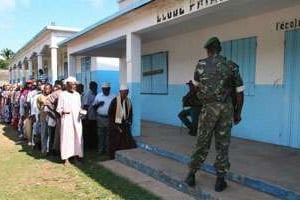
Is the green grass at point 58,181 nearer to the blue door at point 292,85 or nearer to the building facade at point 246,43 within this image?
the building facade at point 246,43

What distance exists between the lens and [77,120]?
7844 mm

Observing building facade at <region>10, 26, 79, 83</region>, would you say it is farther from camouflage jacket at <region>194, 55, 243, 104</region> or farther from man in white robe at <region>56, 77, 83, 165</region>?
camouflage jacket at <region>194, 55, 243, 104</region>

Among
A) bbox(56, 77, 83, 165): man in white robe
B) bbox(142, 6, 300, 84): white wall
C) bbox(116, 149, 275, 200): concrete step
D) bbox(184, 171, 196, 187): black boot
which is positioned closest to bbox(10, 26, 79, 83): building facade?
bbox(142, 6, 300, 84): white wall

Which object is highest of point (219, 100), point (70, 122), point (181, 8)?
point (181, 8)

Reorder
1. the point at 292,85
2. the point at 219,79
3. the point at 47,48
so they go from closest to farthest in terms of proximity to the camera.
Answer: the point at 219,79
the point at 292,85
the point at 47,48

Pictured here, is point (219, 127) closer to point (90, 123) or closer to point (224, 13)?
point (224, 13)

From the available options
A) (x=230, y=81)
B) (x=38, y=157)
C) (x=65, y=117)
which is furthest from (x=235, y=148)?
(x=38, y=157)

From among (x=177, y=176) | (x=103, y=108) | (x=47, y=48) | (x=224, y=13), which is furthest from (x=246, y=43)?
(x=47, y=48)

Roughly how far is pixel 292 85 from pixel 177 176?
118 inches

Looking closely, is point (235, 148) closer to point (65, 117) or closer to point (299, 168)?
point (299, 168)

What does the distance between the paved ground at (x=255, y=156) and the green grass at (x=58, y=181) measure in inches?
53.5

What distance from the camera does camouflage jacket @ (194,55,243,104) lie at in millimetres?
4848

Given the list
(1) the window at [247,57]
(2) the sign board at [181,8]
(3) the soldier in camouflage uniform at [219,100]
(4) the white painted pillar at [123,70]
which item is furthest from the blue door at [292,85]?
(4) the white painted pillar at [123,70]

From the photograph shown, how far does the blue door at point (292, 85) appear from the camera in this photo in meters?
7.10
